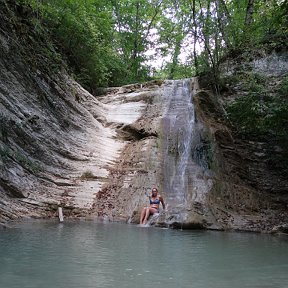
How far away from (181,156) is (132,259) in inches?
371

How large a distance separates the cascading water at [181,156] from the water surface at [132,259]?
3204mm

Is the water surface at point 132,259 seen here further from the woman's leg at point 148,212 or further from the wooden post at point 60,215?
the woman's leg at point 148,212

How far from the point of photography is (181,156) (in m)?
15.1

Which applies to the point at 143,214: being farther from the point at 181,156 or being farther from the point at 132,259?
the point at 132,259

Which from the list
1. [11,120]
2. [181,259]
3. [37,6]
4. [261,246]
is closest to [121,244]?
[181,259]

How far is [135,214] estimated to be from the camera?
464 inches

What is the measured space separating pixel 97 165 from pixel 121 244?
23.5ft

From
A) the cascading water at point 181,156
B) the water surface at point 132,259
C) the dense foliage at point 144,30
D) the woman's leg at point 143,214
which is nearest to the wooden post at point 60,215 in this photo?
the water surface at point 132,259

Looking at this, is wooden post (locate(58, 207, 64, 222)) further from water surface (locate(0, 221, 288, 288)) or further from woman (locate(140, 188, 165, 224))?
woman (locate(140, 188, 165, 224))

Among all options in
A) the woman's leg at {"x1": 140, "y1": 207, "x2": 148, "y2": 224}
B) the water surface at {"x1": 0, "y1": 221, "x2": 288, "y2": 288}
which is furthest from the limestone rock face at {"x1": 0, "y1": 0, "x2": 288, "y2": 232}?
the water surface at {"x1": 0, "y1": 221, "x2": 288, "y2": 288}

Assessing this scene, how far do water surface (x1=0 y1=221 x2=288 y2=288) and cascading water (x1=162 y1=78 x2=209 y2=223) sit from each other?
320 cm

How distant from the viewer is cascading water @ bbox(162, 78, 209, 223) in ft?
41.1

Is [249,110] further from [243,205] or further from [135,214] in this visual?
[135,214]

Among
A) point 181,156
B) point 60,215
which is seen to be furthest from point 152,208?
point 181,156
